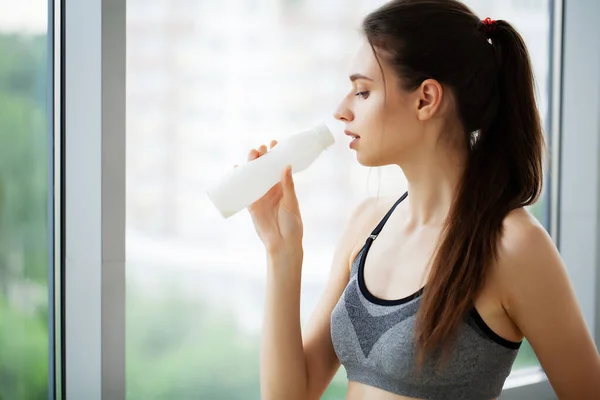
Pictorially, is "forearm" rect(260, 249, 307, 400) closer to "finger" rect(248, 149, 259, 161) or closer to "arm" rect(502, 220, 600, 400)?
"finger" rect(248, 149, 259, 161)

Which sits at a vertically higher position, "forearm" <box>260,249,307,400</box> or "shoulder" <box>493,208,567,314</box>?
"shoulder" <box>493,208,567,314</box>

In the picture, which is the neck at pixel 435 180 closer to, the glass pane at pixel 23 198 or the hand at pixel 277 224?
the hand at pixel 277 224

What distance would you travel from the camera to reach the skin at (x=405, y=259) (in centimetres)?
83

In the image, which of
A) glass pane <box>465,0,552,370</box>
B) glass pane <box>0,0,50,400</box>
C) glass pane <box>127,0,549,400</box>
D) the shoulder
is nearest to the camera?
the shoulder

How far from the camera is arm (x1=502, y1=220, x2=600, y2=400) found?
2.70 ft

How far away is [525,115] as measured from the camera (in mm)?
917

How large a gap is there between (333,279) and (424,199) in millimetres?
209

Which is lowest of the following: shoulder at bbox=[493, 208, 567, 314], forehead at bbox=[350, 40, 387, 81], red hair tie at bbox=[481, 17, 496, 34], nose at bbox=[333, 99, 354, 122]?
shoulder at bbox=[493, 208, 567, 314]

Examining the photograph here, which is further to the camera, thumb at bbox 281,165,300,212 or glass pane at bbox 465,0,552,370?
glass pane at bbox 465,0,552,370

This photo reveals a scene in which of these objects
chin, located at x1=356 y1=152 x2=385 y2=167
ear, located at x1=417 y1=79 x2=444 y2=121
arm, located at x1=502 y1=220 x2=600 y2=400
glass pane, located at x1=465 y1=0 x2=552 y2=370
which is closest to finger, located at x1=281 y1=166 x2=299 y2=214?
chin, located at x1=356 y1=152 x2=385 y2=167

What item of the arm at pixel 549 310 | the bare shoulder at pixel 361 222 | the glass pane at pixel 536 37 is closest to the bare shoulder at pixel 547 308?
the arm at pixel 549 310

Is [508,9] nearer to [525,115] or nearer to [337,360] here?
[525,115]

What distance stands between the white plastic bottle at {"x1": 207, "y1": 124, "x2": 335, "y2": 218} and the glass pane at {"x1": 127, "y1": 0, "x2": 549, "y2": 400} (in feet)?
0.73

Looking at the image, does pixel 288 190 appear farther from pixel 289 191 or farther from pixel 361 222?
pixel 361 222
